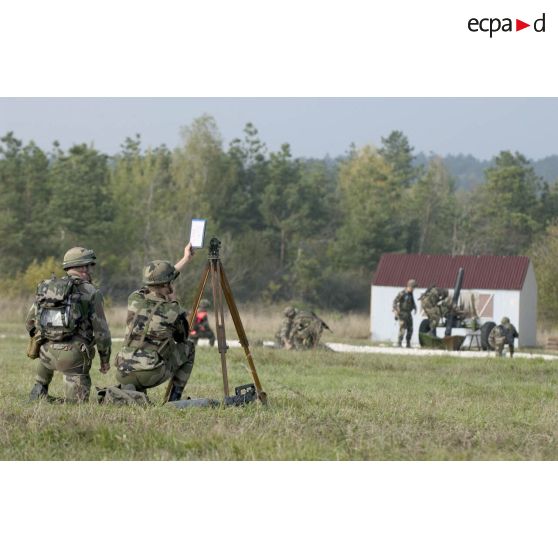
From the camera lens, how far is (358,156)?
318 feet

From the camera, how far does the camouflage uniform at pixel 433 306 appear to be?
35188mm

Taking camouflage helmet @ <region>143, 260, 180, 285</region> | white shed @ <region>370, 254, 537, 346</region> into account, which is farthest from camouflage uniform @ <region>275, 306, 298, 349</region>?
camouflage helmet @ <region>143, 260, 180, 285</region>

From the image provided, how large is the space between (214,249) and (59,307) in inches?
71.2

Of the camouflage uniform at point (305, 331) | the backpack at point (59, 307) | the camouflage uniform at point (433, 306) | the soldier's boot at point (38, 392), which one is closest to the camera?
the backpack at point (59, 307)

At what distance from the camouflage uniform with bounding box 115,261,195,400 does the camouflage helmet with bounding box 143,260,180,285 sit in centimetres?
6

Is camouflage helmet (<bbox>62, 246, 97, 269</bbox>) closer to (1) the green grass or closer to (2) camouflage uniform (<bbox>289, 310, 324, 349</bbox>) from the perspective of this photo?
(1) the green grass

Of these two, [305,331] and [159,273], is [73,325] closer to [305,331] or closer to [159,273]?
[159,273]

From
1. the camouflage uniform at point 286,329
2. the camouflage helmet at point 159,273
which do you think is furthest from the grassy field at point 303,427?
the camouflage uniform at point 286,329

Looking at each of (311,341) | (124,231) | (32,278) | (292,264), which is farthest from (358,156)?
(311,341)

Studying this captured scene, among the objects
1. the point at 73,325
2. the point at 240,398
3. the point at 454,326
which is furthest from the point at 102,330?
the point at 454,326

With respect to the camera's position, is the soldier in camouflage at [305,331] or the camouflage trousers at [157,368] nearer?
the camouflage trousers at [157,368]

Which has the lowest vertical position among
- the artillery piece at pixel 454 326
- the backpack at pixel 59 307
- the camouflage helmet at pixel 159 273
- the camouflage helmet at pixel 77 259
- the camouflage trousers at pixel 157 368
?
the artillery piece at pixel 454 326

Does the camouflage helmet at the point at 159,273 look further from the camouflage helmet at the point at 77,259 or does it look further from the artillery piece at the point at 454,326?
the artillery piece at the point at 454,326

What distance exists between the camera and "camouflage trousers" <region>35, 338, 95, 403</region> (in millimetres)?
12258
